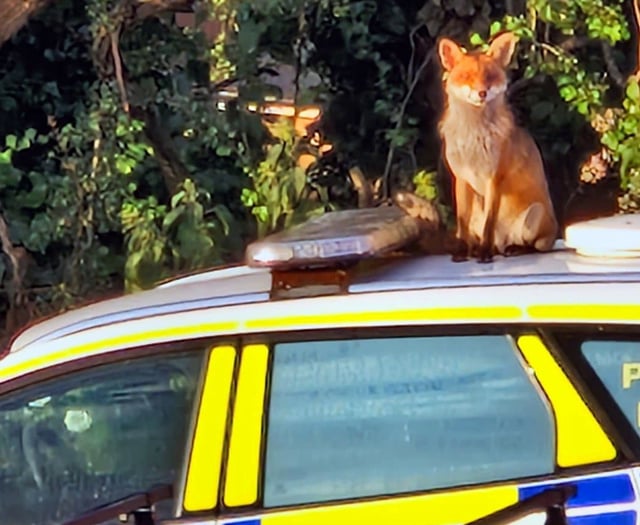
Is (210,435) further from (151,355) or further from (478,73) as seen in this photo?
(478,73)

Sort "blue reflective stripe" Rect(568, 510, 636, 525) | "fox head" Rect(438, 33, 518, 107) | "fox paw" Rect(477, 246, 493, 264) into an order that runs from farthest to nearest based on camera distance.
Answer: "fox head" Rect(438, 33, 518, 107), "fox paw" Rect(477, 246, 493, 264), "blue reflective stripe" Rect(568, 510, 636, 525)

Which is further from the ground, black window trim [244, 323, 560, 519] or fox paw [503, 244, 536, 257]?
fox paw [503, 244, 536, 257]

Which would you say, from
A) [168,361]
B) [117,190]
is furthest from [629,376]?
[117,190]

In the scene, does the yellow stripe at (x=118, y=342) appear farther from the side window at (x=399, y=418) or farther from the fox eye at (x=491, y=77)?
the fox eye at (x=491, y=77)

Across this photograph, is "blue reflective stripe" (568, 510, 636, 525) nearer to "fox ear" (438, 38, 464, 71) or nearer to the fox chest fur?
the fox chest fur

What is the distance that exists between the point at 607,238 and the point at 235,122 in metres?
3.70

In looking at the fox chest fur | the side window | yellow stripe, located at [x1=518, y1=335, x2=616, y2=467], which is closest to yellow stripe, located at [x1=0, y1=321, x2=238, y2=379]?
the side window

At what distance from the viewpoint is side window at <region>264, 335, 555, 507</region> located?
258cm

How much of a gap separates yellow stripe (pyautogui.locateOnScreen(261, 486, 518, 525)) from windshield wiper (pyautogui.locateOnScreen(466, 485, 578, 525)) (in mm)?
20

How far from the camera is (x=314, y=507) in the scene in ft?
8.52

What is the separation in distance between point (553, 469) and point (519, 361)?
0.24 m

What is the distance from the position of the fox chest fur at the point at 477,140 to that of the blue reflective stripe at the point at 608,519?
1.71 metres

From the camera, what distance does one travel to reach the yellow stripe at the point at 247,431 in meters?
2.60

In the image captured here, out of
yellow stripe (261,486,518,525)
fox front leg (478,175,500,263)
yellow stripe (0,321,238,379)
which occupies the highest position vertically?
fox front leg (478,175,500,263)
